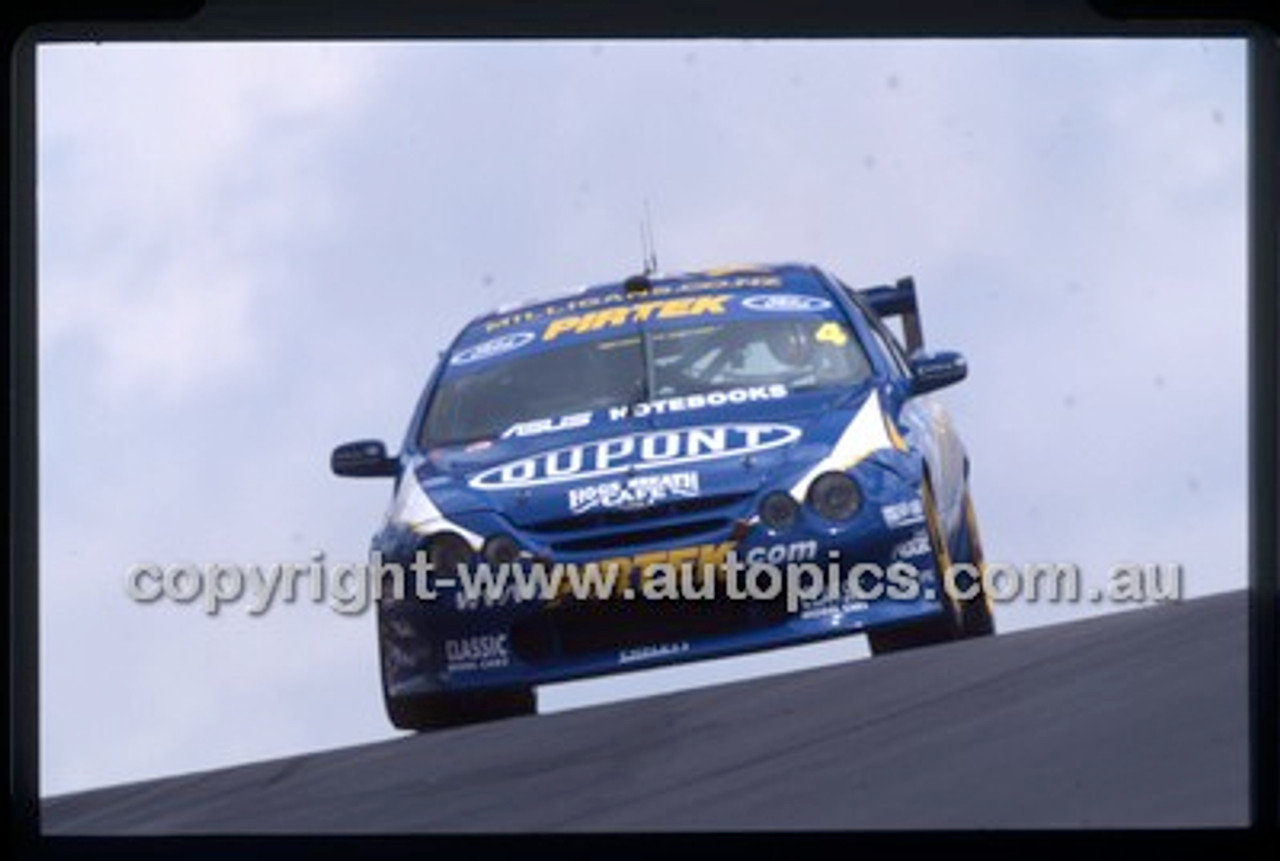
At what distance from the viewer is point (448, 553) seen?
740 cm

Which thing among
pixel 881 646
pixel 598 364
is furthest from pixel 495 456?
pixel 881 646

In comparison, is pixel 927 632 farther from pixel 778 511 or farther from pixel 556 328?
pixel 556 328

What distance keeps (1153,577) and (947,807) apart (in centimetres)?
47

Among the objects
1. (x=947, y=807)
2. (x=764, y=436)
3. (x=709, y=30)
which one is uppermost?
(x=709, y=30)

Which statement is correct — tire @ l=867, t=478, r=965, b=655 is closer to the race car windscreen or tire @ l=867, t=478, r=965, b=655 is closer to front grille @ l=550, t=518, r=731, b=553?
front grille @ l=550, t=518, r=731, b=553

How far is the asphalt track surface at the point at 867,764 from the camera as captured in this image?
7.18 metres

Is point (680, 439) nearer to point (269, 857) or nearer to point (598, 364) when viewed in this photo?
point (598, 364)

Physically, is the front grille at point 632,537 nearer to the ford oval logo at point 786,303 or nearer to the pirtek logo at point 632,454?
the pirtek logo at point 632,454

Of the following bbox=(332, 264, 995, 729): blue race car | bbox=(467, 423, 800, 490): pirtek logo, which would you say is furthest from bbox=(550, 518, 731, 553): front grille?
bbox=(467, 423, 800, 490): pirtek logo

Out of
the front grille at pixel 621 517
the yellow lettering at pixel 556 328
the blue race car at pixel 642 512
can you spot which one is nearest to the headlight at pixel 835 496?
the blue race car at pixel 642 512

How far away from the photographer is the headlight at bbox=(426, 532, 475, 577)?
738cm

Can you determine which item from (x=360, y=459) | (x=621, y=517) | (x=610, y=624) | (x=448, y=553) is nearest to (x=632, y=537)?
(x=621, y=517)

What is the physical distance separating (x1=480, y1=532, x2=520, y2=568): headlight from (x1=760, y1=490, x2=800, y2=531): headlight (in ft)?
1.25

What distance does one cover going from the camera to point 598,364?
7.57m
